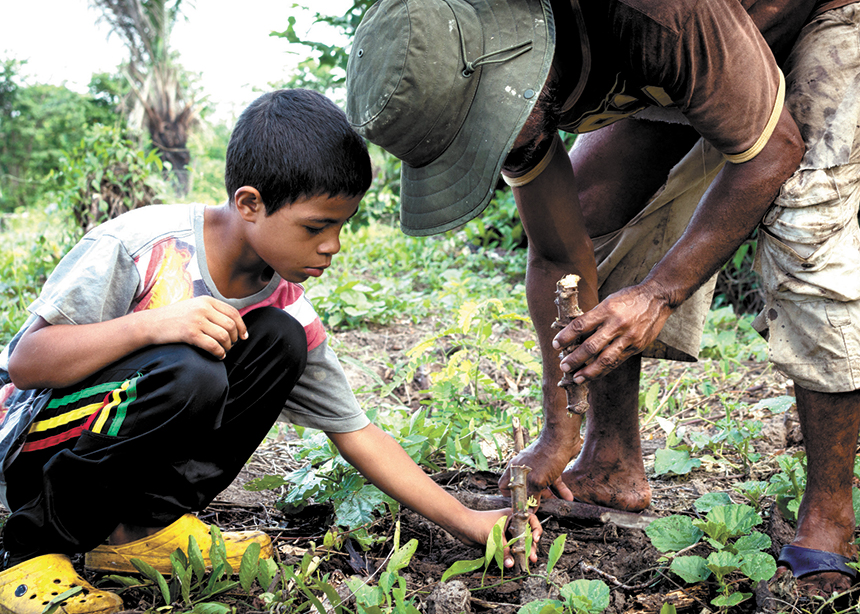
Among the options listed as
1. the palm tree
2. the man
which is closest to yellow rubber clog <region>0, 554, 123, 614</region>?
the man

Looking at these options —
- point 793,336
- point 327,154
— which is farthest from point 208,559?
point 793,336

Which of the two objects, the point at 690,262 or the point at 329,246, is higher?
the point at 329,246

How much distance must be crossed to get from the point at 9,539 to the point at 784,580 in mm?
1689

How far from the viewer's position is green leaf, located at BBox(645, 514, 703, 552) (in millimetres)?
1494

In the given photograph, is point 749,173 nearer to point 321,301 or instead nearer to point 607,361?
point 607,361

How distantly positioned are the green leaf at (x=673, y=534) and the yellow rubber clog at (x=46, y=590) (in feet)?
4.01

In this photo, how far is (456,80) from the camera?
138 cm

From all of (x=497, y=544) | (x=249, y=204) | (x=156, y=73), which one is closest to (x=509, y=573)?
(x=497, y=544)

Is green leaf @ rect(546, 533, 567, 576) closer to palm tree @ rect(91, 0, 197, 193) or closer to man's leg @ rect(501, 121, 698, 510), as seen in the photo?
man's leg @ rect(501, 121, 698, 510)

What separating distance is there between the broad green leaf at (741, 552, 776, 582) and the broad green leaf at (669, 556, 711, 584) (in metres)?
0.08

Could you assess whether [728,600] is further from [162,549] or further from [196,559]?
[162,549]

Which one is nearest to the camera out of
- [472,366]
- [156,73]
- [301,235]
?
[301,235]

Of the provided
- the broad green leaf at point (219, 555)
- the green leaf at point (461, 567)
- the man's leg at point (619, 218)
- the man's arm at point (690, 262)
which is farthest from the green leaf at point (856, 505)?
the broad green leaf at point (219, 555)

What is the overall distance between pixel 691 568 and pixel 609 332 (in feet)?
1.82
